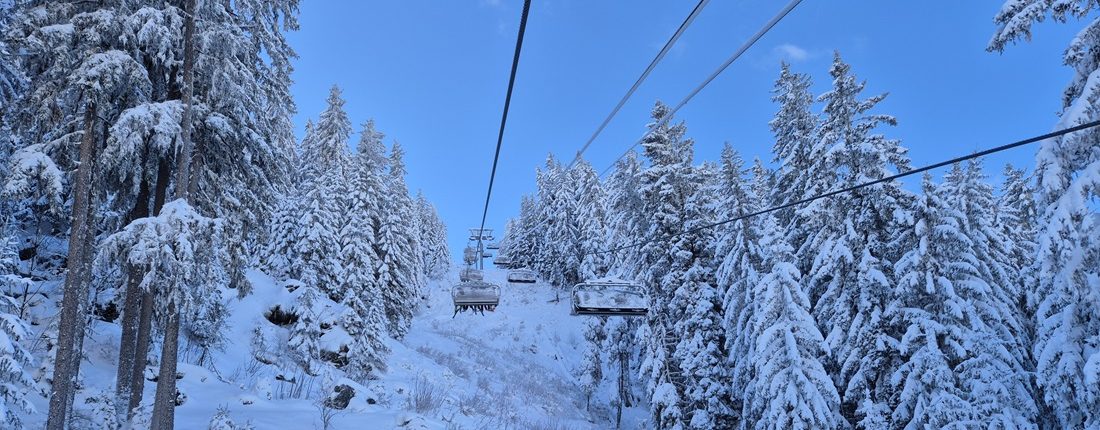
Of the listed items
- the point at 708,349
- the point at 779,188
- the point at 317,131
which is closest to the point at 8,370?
the point at 708,349

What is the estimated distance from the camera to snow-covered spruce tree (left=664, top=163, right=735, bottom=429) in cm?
1908

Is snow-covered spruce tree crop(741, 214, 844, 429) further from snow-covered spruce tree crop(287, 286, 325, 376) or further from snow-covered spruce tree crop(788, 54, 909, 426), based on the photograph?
snow-covered spruce tree crop(287, 286, 325, 376)

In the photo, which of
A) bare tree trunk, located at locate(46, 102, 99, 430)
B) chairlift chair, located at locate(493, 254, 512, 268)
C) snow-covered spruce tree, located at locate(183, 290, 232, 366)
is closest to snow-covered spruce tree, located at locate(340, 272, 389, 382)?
snow-covered spruce tree, located at locate(183, 290, 232, 366)

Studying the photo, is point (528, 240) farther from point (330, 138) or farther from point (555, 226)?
point (330, 138)

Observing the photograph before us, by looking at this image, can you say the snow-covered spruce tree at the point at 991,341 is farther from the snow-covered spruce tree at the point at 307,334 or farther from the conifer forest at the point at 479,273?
the snow-covered spruce tree at the point at 307,334

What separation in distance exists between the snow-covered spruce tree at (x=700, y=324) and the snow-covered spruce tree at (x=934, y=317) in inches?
210

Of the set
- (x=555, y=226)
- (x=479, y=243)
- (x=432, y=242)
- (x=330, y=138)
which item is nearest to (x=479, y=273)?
(x=479, y=243)

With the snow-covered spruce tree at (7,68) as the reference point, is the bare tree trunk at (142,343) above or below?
below

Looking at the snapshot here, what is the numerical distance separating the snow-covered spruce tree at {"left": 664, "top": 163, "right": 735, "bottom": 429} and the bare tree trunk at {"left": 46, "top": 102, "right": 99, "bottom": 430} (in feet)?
51.8

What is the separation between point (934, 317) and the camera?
15180mm

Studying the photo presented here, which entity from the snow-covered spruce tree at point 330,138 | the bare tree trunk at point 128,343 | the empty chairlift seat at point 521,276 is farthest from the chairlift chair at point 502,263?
the bare tree trunk at point 128,343

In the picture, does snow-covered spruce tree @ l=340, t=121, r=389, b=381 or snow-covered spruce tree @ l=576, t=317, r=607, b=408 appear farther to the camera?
snow-covered spruce tree @ l=576, t=317, r=607, b=408

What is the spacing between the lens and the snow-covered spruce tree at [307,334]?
21.9 meters

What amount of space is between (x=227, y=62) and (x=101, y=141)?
11.0 ft
